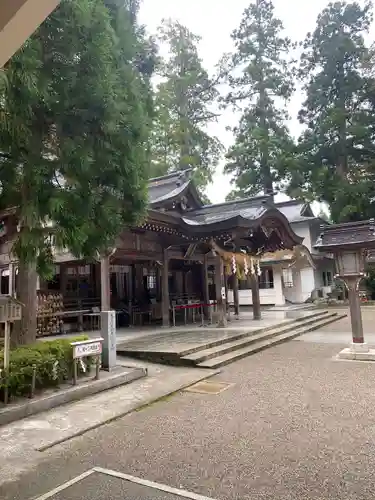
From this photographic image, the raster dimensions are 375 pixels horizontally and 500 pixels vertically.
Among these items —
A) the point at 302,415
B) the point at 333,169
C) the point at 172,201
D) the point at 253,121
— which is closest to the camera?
the point at 302,415

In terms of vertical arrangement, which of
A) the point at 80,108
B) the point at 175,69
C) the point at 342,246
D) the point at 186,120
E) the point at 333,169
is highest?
the point at 175,69

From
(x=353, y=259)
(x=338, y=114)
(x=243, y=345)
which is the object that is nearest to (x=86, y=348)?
(x=243, y=345)

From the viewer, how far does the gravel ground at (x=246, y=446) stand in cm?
267

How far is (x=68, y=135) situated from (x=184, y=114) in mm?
21855

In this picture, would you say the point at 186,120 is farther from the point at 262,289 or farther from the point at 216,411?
the point at 216,411

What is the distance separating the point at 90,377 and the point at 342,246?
17.7 ft

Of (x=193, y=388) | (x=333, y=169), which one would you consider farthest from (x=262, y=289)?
(x=193, y=388)

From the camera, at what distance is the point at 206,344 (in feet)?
25.0

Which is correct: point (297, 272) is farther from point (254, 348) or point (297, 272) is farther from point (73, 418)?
point (73, 418)

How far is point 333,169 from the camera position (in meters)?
23.6

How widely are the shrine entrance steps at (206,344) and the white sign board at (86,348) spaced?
179 centimetres

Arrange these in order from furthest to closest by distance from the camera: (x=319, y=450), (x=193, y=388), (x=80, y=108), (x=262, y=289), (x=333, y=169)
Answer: (x=333, y=169) → (x=262, y=289) → (x=193, y=388) → (x=80, y=108) → (x=319, y=450)

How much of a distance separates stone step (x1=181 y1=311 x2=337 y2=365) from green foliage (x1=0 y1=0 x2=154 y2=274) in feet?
9.85

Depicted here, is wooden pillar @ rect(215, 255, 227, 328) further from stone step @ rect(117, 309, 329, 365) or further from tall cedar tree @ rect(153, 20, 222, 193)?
tall cedar tree @ rect(153, 20, 222, 193)
